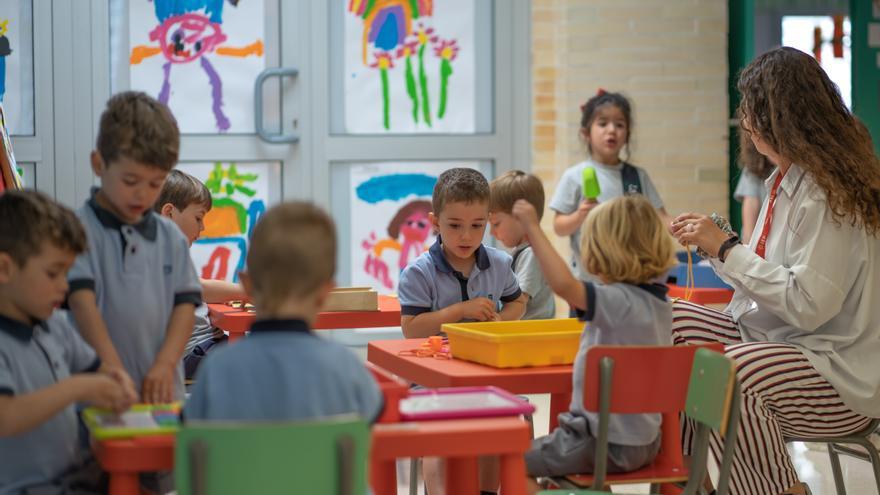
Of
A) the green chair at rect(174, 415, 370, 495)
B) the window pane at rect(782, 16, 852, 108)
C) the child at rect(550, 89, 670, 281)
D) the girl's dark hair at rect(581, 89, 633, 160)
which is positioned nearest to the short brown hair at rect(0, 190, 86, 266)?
the green chair at rect(174, 415, 370, 495)

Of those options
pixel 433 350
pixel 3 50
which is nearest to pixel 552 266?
pixel 433 350

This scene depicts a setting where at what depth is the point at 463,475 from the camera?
10.1 feet

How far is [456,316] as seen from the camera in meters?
3.58

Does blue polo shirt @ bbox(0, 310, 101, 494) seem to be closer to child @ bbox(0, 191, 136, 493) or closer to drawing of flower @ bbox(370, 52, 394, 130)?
child @ bbox(0, 191, 136, 493)

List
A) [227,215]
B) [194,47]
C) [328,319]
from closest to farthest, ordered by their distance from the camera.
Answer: [328,319]
[194,47]
[227,215]

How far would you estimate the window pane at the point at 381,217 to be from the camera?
23.9 ft

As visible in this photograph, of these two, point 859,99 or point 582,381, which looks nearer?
point 582,381

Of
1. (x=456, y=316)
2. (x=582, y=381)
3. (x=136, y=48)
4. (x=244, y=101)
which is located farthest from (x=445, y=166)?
(x=582, y=381)

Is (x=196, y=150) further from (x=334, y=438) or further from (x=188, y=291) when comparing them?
(x=334, y=438)

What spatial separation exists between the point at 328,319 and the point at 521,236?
0.84 metres

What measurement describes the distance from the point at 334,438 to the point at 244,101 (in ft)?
17.4

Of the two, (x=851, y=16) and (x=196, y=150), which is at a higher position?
(x=851, y=16)

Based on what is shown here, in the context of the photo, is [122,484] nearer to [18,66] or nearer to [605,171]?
[605,171]

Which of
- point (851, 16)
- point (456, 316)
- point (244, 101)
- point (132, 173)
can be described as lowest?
point (456, 316)
